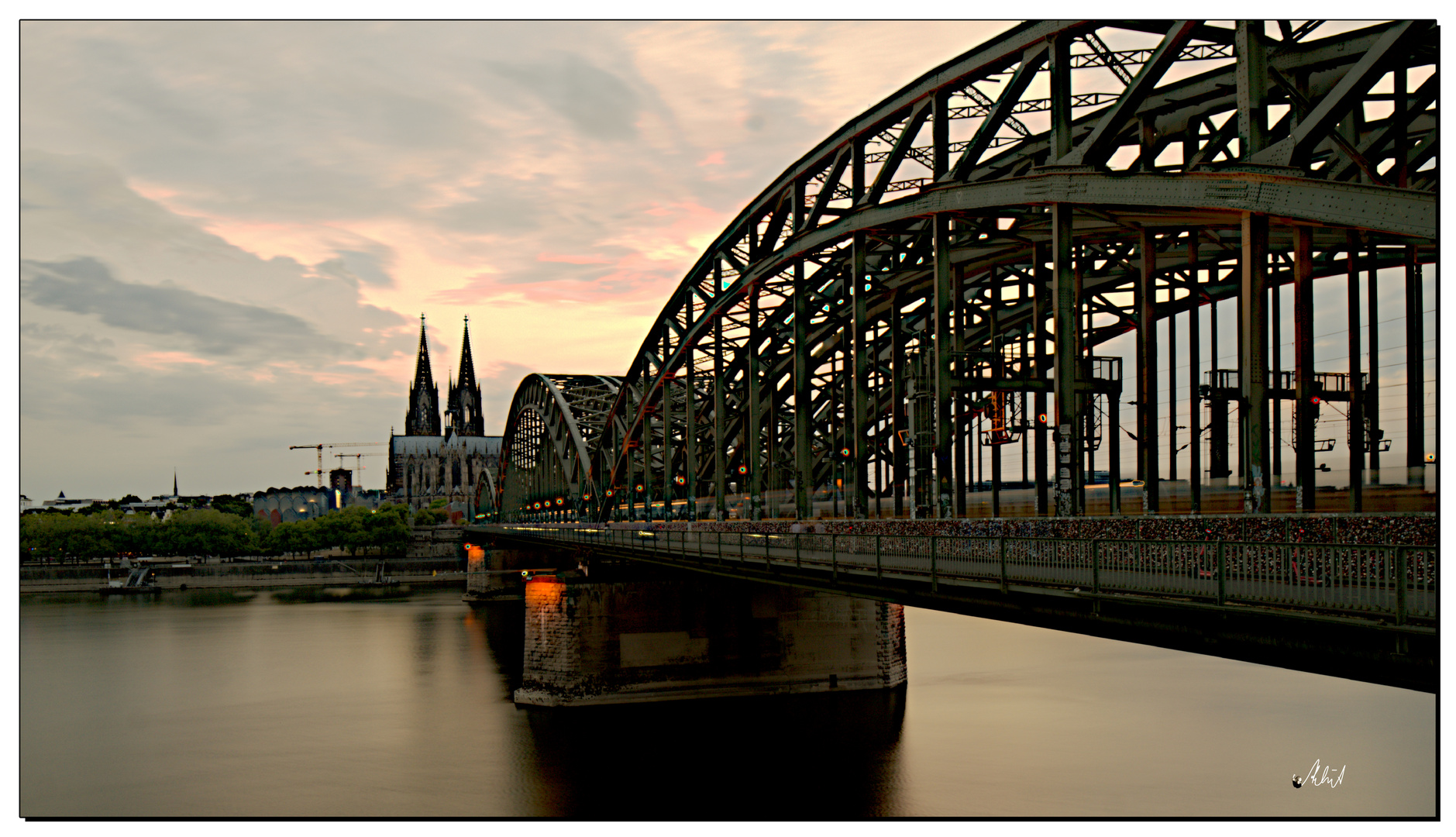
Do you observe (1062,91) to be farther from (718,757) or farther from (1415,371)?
(718,757)

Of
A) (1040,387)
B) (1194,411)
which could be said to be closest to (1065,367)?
(1040,387)

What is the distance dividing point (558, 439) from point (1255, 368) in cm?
8686

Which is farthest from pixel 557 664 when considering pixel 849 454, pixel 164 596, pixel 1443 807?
pixel 164 596

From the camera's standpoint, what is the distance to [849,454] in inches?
1939

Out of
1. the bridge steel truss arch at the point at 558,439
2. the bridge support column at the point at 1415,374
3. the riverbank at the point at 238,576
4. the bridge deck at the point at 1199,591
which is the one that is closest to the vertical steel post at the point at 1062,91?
the bridge support column at the point at 1415,374

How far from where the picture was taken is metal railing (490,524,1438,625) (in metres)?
11.6

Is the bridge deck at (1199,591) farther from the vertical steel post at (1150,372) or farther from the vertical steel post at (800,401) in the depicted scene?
the vertical steel post at (800,401)

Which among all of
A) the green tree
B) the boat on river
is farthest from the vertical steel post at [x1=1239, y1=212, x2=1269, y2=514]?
the green tree

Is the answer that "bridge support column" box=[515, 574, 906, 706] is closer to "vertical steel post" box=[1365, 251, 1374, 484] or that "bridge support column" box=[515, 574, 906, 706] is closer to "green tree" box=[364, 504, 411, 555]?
"vertical steel post" box=[1365, 251, 1374, 484]

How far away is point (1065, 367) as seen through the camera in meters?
27.5
